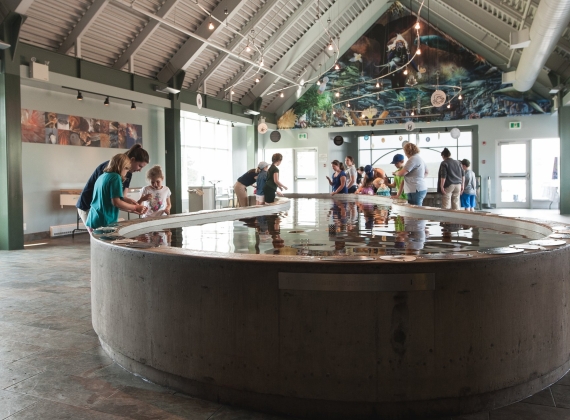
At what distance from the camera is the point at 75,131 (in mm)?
12242

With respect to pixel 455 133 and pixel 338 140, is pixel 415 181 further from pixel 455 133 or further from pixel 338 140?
pixel 338 140

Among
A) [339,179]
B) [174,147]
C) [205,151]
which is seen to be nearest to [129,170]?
[339,179]

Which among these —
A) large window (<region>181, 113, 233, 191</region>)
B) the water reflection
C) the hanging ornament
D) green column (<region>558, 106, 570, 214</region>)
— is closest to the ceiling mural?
the hanging ornament

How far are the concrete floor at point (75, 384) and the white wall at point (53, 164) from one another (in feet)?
23.1

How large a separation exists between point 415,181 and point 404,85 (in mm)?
13206

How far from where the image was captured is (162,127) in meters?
15.4

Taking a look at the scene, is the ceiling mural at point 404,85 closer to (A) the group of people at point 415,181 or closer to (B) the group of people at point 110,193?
(A) the group of people at point 415,181

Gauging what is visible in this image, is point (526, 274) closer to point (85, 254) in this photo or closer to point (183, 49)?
point (85, 254)

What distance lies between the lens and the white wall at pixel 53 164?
434 inches

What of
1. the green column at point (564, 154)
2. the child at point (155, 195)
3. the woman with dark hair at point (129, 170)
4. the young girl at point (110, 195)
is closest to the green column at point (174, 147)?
the child at point (155, 195)

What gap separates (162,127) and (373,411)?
1415 centimetres

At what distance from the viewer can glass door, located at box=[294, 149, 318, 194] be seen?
21.8m

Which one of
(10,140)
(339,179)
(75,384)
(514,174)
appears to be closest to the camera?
(75,384)

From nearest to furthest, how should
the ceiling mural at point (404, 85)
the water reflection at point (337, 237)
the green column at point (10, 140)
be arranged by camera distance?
the water reflection at point (337, 237) → the green column at point (10, 140) → the ceiling mural at point (404, 85)
